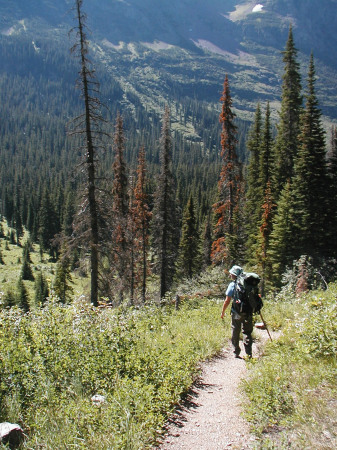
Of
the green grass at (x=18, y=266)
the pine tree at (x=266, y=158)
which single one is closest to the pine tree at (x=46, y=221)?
the green grass at (x=18, y=266)

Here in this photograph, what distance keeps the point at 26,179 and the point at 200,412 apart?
149m

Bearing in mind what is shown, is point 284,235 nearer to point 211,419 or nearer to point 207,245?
point 211,419

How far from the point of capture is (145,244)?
101 feet

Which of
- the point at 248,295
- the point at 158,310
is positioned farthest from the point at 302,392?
the point at 158,310

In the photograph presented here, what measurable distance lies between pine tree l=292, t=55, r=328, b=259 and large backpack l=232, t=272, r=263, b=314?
17.5m

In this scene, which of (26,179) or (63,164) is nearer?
(26,179)

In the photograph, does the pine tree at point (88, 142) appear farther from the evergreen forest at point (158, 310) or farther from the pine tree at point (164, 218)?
the pine tree at point (164, 218)

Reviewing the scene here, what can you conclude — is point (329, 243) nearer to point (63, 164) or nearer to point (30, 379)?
point (30, 379)

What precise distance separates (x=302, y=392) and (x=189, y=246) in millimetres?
39626

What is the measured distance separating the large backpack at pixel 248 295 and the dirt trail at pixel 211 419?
4.29 feet

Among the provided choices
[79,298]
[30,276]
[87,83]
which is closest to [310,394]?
[79,298]

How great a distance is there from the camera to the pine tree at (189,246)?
43.6 m

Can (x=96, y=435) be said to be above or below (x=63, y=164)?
below

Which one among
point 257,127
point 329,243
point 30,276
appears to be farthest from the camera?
point 30,276
